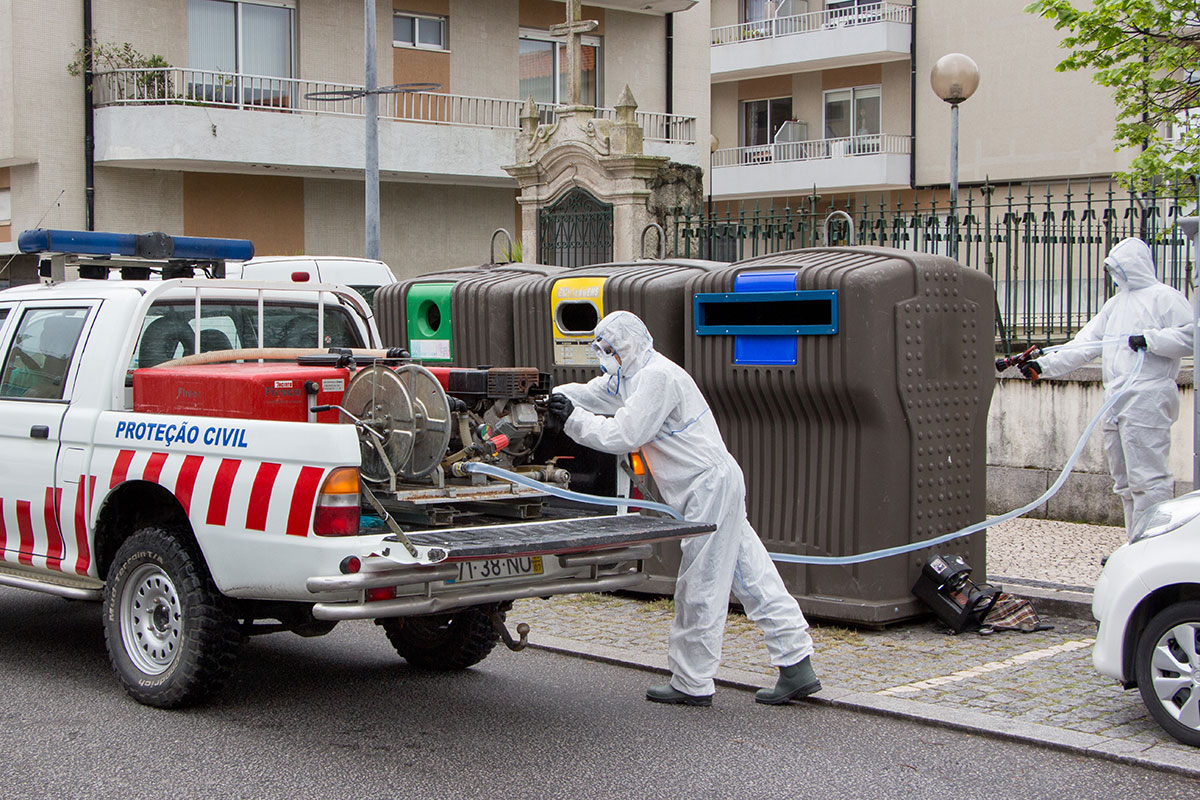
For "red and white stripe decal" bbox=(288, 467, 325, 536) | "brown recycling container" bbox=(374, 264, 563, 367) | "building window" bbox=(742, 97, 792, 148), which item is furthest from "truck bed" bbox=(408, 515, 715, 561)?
"building window" bbox=(742, 97, 792, 148)

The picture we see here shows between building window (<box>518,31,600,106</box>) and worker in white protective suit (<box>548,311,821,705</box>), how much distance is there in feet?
70.2

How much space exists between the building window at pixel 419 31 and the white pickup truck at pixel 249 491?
63.1ft

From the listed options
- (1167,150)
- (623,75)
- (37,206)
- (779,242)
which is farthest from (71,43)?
(1167,150)

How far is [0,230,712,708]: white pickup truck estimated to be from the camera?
17.4 feet

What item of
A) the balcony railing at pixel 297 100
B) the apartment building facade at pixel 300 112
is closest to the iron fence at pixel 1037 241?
the apartment building facade at pixel 300 112

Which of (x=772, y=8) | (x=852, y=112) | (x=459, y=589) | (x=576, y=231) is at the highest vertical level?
(x=772, y=8)

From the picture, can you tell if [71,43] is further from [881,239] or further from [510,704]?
[510,704]

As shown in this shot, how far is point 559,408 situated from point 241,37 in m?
19.5

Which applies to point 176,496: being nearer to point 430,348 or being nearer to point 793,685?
point 793,685

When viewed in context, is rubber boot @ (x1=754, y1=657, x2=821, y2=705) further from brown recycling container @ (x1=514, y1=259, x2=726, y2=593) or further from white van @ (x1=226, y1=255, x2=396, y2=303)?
white van @ (x1=226, y1=255, x2=396, y2=303)

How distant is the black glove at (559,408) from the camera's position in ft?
19.6

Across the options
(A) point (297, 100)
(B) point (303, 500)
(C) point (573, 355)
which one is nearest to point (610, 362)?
(B) point (303, 500)

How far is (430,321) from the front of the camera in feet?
31.5

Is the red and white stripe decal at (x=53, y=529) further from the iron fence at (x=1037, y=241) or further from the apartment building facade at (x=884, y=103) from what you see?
the apartment building facade at (x=884, y=103)
